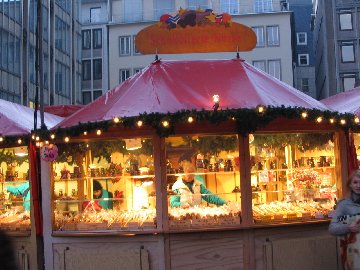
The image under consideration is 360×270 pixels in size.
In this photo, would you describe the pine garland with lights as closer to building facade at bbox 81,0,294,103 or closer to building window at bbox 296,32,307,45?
building facade at bbox 81,0,294,103

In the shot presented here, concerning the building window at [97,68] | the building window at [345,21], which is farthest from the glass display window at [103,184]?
the building window at [97,68]

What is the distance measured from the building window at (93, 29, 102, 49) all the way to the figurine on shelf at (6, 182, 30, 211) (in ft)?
131

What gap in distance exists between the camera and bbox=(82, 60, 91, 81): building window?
4803 centimetres

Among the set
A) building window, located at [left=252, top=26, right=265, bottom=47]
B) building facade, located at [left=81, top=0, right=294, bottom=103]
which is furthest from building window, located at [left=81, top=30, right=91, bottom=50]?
building window, located at [left=252, top=26, right=265, bottom=47]

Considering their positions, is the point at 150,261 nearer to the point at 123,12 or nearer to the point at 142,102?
the point at 142,102

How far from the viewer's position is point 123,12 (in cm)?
4191

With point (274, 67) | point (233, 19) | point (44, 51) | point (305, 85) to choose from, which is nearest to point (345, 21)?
point (274, 67)

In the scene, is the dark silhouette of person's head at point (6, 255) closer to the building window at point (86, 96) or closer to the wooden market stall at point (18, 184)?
the wooden market stall at point (18, 184)

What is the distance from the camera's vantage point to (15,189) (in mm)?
9742

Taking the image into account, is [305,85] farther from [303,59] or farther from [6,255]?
[6,255]

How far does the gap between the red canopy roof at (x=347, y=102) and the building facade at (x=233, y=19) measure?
26.4 m

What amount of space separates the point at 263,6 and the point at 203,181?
33.5 meters

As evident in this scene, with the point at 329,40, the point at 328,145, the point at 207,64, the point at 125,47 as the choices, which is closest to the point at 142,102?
the point at 207,64

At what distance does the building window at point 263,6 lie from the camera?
130ft
